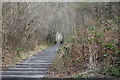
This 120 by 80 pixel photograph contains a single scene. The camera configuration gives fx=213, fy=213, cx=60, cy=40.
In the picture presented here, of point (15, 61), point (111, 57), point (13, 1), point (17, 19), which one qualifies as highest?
point (13, 1)

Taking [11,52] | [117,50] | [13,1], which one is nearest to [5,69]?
[11,52]

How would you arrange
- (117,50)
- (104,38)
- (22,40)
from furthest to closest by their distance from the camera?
(22,40) < (104,38) < (117,50)

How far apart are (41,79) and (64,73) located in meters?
0.84

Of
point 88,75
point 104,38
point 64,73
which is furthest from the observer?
point 104,38

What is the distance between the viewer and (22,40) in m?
11.0

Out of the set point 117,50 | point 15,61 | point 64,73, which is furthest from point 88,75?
point 15,61

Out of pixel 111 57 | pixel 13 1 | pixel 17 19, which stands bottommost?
pixel 111 57

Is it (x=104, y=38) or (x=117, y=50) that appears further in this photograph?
(x=104, y=38)

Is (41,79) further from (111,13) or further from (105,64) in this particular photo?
(111,13)

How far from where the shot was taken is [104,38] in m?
8.76

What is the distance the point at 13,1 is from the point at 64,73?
4.40 meters

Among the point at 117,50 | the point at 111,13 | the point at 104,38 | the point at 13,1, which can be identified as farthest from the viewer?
the point at 111,13

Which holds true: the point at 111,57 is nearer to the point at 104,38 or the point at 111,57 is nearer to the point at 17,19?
the point at 104,38

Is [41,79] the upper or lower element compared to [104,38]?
lower
